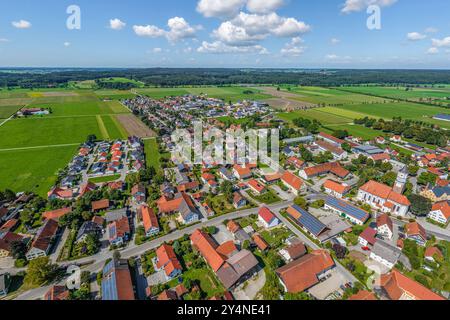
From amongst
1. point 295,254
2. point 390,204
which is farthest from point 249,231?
point 390,204

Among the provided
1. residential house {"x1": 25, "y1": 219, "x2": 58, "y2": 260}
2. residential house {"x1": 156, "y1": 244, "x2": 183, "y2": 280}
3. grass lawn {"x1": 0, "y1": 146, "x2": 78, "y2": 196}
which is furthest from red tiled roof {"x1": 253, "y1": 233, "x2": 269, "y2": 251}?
grass lawn {"x1": 0, "y1": 146, "x2": 78, "y2": 196}

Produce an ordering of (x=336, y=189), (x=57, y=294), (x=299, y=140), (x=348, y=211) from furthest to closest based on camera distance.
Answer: (x=299, y=140) → (x=336, y=189) → (x=348, y=211) → (x=57, y=294)

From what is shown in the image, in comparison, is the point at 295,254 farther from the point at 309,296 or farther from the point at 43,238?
the point at 43,238

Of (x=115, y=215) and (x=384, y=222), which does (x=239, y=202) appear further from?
(x=384, y=222)

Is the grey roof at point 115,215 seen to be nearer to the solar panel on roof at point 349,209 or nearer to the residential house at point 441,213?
the solar panel on roof at point 349,209

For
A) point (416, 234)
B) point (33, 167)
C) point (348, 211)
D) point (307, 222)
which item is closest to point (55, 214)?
point (33, 167)
